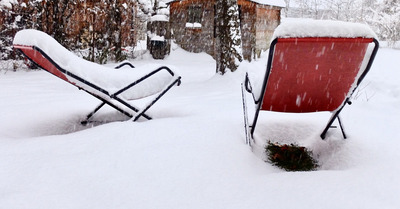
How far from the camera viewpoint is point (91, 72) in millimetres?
2873

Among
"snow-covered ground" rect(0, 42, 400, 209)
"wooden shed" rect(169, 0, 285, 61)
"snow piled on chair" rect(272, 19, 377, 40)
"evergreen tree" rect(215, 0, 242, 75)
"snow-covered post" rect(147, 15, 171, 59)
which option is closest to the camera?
"snow-covered ground" rect(0, 42, 400, 209)

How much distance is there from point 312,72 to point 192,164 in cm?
97

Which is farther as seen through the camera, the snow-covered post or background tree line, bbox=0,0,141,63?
the snow-covered post

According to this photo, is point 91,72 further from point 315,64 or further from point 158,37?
point 158,37

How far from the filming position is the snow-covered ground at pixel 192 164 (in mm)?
1501

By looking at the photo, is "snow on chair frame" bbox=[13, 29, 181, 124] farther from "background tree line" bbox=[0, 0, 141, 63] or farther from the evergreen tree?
"background tree line" bbox=[0, 0, 141, 63]

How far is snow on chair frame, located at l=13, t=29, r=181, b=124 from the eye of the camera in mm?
2553

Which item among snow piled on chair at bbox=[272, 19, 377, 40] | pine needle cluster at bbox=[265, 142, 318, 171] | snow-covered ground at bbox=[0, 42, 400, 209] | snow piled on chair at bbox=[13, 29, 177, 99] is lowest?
pine needle cluster at bbox=[265, 142, 318, 171]

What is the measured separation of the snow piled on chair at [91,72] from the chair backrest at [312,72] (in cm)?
128

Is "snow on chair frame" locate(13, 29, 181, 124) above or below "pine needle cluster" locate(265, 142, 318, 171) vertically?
above

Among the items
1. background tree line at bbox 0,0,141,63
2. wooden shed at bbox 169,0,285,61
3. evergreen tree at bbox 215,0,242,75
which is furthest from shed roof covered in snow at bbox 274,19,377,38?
wooden shed at bbox 169,0,285,61

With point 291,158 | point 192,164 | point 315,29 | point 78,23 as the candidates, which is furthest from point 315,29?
point 78,23

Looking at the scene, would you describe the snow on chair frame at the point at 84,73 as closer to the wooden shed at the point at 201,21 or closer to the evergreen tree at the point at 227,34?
the evergreen tree at the point at 227,34

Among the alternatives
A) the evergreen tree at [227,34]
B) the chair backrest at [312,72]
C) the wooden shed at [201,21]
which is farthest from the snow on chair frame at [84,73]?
the wooden shed at [201,21]
